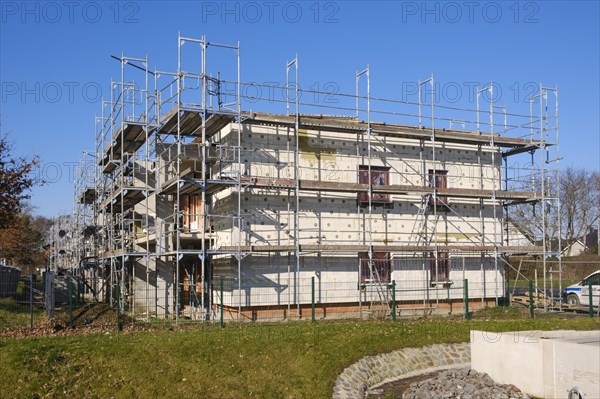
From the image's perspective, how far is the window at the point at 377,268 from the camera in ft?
81.7

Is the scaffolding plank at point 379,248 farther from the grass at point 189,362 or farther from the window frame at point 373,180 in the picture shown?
the grass at point 189,362

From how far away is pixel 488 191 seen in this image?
2648 centimetres

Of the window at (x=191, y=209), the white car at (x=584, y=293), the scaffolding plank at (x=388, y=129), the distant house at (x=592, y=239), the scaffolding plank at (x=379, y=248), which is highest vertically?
the scaffolding plank at (x=388, y=129)

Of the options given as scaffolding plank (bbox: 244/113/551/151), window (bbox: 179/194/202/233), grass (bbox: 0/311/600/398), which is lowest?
grass (bbox: 0/311/600/398)

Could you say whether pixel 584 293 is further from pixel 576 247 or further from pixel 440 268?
pixel 576 247

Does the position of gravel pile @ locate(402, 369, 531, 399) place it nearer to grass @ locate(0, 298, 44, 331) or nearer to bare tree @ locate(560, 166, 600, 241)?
grass @ locate(0, 298, 44, 331)

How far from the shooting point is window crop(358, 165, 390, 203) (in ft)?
82.4

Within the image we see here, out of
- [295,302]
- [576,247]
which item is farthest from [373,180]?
[576,247]

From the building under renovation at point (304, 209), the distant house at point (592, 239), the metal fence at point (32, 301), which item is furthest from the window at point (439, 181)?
the distant house at point (592, 239)

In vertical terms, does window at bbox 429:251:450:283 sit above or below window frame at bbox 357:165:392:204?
below

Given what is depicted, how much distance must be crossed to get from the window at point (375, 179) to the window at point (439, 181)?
78.7 inches

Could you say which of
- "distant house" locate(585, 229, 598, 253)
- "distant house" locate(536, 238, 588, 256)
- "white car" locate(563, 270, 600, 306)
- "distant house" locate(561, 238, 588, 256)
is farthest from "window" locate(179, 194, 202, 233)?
"distant house" locate(585, 229, 598, 253)

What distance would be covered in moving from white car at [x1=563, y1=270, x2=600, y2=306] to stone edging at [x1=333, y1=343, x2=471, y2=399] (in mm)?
10233

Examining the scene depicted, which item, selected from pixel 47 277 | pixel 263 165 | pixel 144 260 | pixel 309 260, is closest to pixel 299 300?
pixel 309 260
